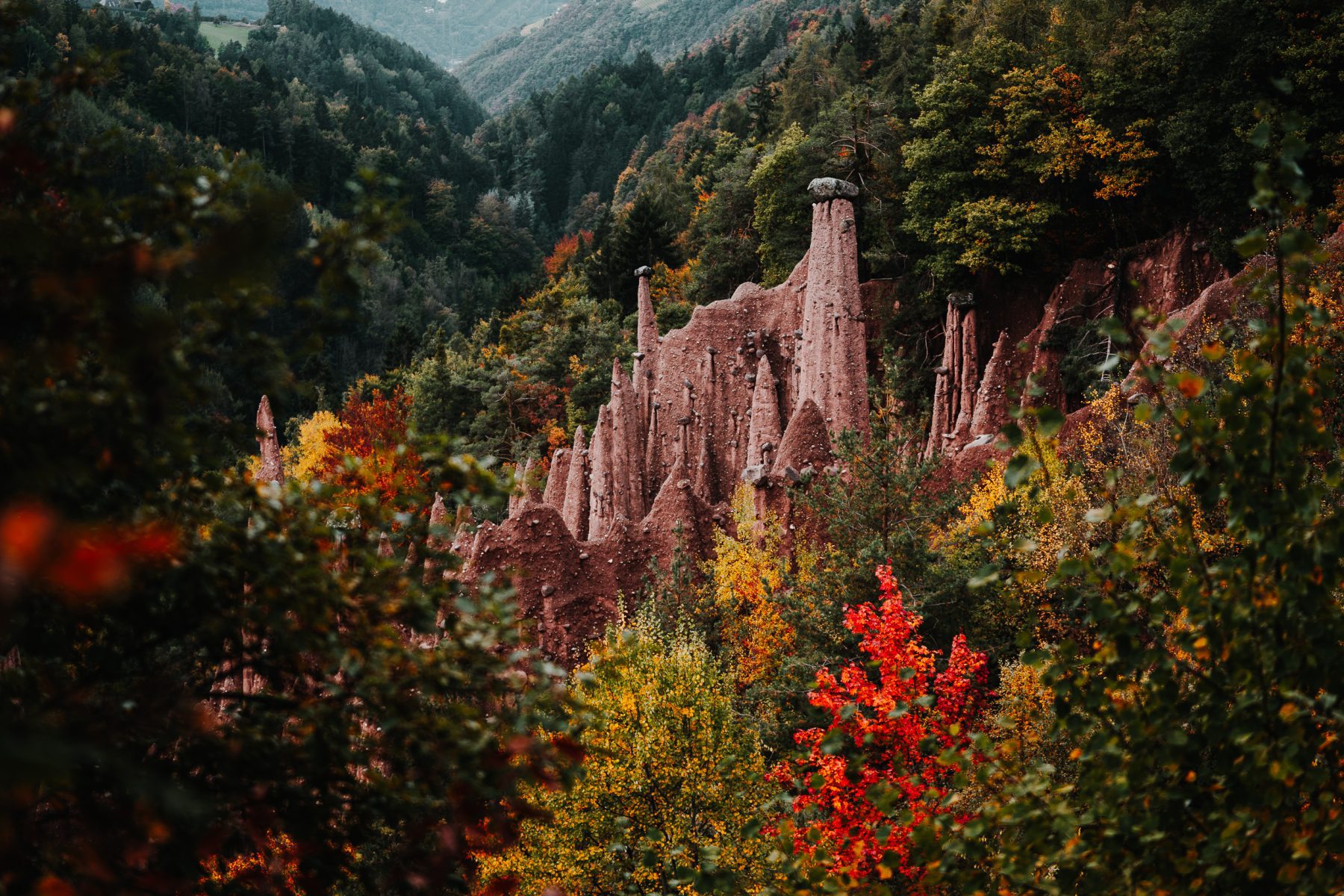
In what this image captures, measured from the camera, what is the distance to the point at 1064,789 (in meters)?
5.15

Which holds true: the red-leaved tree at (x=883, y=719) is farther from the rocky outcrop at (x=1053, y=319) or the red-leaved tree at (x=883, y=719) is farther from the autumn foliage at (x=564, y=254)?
the autumn foliage at (x=564, y=254)

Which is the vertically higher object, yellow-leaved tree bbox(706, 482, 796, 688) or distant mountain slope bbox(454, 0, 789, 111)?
distant mountain slope bbox(454, 0, 789, 111)

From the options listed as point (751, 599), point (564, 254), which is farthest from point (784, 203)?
point (564, 254)

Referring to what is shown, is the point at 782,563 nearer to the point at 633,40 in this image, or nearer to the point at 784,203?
the point at 784,203

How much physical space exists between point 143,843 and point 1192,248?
33016 mm

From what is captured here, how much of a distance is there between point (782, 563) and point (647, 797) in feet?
18.5

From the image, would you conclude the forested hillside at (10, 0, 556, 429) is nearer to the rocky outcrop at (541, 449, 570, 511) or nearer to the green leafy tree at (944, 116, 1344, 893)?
the rocky outcrop at (541, 449, 570, 511)

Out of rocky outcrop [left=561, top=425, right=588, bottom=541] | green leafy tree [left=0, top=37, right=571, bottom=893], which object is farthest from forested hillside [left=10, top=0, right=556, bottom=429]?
green leafy tree [left=0, top=37, right=571, bottom=893]

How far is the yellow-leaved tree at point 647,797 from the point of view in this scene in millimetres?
15609

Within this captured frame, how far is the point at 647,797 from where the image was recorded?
16656mm

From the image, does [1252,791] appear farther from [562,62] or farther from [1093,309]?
[562,62]

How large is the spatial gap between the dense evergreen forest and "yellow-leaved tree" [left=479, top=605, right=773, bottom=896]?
0.09 meters

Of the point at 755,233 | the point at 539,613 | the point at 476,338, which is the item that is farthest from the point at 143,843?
the point at 476,338

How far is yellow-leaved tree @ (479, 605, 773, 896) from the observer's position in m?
15.6
